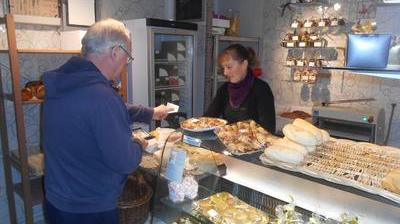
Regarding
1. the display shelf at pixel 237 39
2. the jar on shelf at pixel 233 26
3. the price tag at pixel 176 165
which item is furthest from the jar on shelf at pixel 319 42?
the price tag at pixel 176 165

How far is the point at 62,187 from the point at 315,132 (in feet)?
3.95

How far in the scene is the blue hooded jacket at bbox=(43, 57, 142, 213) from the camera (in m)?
1.38

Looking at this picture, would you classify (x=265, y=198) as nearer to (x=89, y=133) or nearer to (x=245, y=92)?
(x=89, y=133)

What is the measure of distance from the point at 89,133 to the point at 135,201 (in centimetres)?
70

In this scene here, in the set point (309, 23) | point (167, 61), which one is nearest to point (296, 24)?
point (309, 23)

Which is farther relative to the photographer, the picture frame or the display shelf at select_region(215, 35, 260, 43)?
the display shelf at select_region(215, 35, 260, 43)

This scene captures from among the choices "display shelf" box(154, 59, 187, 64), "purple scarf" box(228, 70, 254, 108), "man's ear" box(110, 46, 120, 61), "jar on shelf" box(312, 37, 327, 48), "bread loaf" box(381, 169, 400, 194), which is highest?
"jar on shelf" box(312, 37, 327, 48)

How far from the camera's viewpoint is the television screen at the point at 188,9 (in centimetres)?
410

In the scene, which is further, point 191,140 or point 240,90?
point 240,90

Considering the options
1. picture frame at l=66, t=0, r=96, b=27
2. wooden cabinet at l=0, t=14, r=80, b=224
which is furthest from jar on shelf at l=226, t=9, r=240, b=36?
wooden cabinet at l=0, t=14, r=80, b=224

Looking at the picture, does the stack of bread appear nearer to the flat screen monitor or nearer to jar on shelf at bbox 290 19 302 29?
the flat screen monitor

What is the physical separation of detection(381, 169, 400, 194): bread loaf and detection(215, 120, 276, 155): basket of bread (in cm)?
58

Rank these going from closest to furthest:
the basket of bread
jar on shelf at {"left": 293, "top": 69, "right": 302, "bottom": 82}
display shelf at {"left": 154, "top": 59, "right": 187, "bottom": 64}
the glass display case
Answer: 1. the glass display case
2. the basket of bread
3. display shelf at {"left": 154, "top": 59, "right": 187, "bottom": 64}
4. jar on shelf at {"left": 293, "top": 69, "right": 302, "bottom": 82}

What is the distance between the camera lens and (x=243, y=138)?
5.61 ft
